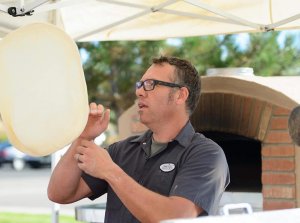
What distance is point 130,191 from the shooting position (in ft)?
7.70

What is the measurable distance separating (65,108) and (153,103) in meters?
0.69

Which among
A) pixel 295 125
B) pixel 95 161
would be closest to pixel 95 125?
pixel 95 161

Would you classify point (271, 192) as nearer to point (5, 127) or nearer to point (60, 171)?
point (60, 171)

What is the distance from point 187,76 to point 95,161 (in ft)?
2.11

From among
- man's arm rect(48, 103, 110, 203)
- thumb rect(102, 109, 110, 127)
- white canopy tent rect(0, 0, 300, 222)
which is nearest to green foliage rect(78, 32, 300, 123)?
white canopy tent rect(0, 0, 300, 222)

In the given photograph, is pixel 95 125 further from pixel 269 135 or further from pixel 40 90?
pixel 269 135

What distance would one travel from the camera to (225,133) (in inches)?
219

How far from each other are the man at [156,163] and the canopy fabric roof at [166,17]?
131 centimetres

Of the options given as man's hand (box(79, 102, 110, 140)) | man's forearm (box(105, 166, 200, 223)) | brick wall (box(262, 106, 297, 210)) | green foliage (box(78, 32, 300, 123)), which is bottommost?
green foliage (box(78, 32, 300, 123))

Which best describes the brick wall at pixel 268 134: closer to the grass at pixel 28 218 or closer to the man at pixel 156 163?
the man at pixel 156 163

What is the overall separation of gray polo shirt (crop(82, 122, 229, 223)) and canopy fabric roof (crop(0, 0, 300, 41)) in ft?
4.59

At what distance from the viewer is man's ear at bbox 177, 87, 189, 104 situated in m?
2.74

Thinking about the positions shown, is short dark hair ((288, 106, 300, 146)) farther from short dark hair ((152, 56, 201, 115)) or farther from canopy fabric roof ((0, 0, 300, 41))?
canopy fabric roof ((0, 0, 300, 41))

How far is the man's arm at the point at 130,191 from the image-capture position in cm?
234
